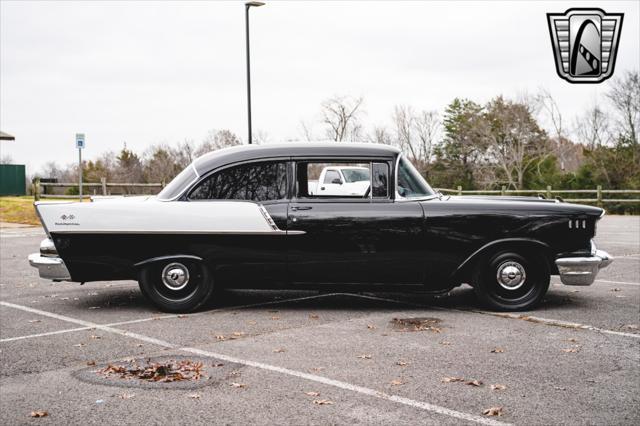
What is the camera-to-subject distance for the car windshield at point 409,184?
7898 millimetres

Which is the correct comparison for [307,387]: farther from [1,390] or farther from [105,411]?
[1,390]

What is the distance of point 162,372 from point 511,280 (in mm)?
4084

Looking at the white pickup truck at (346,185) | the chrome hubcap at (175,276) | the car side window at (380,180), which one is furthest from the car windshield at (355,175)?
the chrome hubcap at (175,276)

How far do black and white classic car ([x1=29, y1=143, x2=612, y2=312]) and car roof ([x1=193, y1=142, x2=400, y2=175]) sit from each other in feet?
0.06

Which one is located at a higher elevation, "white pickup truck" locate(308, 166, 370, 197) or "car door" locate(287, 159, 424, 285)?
"white pickup truck" locate(308, 166, 370, 197)

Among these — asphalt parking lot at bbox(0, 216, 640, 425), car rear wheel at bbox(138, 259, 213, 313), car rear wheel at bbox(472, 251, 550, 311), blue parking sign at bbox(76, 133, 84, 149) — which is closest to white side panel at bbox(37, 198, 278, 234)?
car rear wheel at bbox(138, 259, 213, 313)

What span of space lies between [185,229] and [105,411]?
11.0 ft

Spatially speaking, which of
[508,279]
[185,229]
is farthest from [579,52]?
[185,229]

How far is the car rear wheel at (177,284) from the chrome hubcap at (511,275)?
315 centimetres

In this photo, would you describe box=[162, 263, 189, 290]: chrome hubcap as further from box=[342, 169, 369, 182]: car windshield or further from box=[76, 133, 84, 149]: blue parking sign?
box=[76, 133, 84, 149]: blue parking sign

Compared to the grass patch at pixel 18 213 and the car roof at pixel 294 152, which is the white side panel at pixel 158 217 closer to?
the car roof at pixel 294 152

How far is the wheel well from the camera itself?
776 cm

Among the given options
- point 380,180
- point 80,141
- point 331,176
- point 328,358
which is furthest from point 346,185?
point 80,141

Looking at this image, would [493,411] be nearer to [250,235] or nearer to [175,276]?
[250,235]
